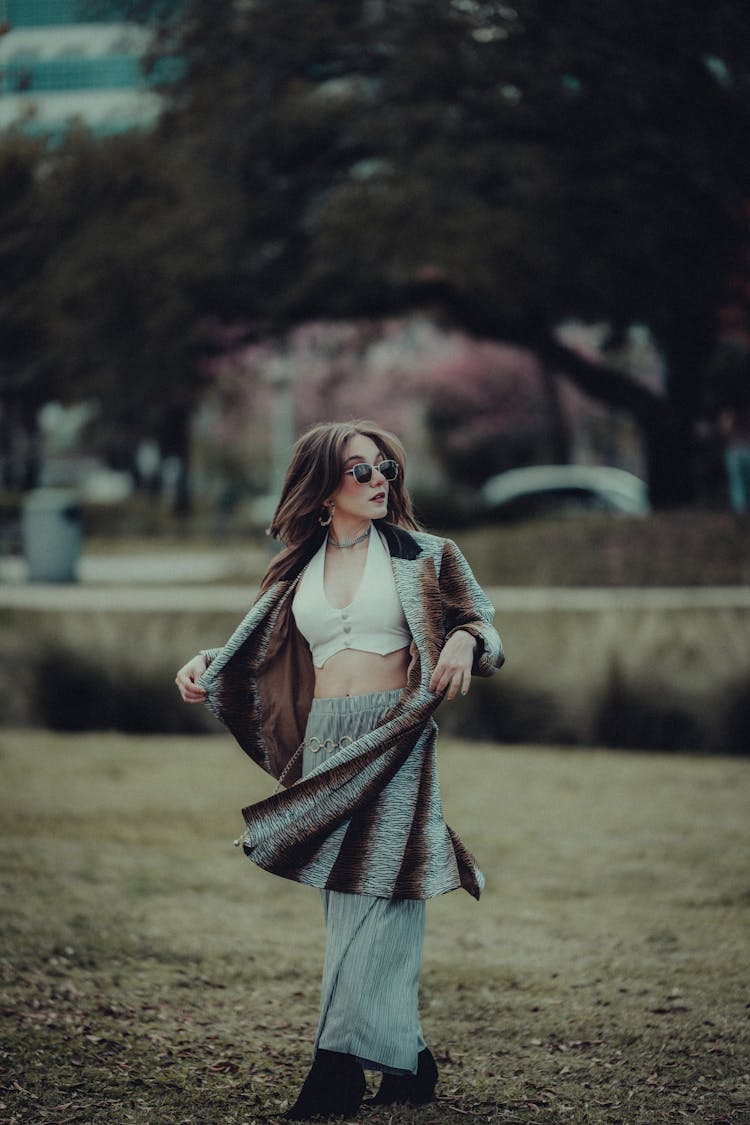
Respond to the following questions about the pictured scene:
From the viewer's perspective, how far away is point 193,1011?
4633 mm

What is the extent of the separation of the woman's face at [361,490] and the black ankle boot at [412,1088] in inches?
56.7

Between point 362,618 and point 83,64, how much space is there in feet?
54.7

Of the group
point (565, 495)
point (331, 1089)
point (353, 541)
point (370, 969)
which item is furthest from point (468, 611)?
point (565, 495)

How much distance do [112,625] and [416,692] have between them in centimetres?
730

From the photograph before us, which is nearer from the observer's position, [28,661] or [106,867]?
[106,867]

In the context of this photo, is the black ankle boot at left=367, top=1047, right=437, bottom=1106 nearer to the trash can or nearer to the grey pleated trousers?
the grey pleated trousers

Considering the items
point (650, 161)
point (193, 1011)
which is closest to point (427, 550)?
point (193, 1011)

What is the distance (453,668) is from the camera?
11.4ft

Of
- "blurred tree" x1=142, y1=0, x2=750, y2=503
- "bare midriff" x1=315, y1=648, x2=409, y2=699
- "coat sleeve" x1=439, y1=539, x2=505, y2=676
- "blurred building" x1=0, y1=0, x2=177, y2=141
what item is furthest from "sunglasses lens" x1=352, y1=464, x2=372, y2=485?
"blurred building" x1=0, y1=0, x2=177, y2=141

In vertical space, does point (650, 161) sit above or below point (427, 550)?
above

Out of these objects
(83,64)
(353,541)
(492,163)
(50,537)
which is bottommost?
(50,537)

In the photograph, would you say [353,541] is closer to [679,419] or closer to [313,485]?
[313,485]

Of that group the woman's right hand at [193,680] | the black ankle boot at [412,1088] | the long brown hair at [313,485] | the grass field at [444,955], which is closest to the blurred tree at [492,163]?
the grass field at [444,955]

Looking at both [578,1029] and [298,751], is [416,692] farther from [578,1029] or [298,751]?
[578,1029]
